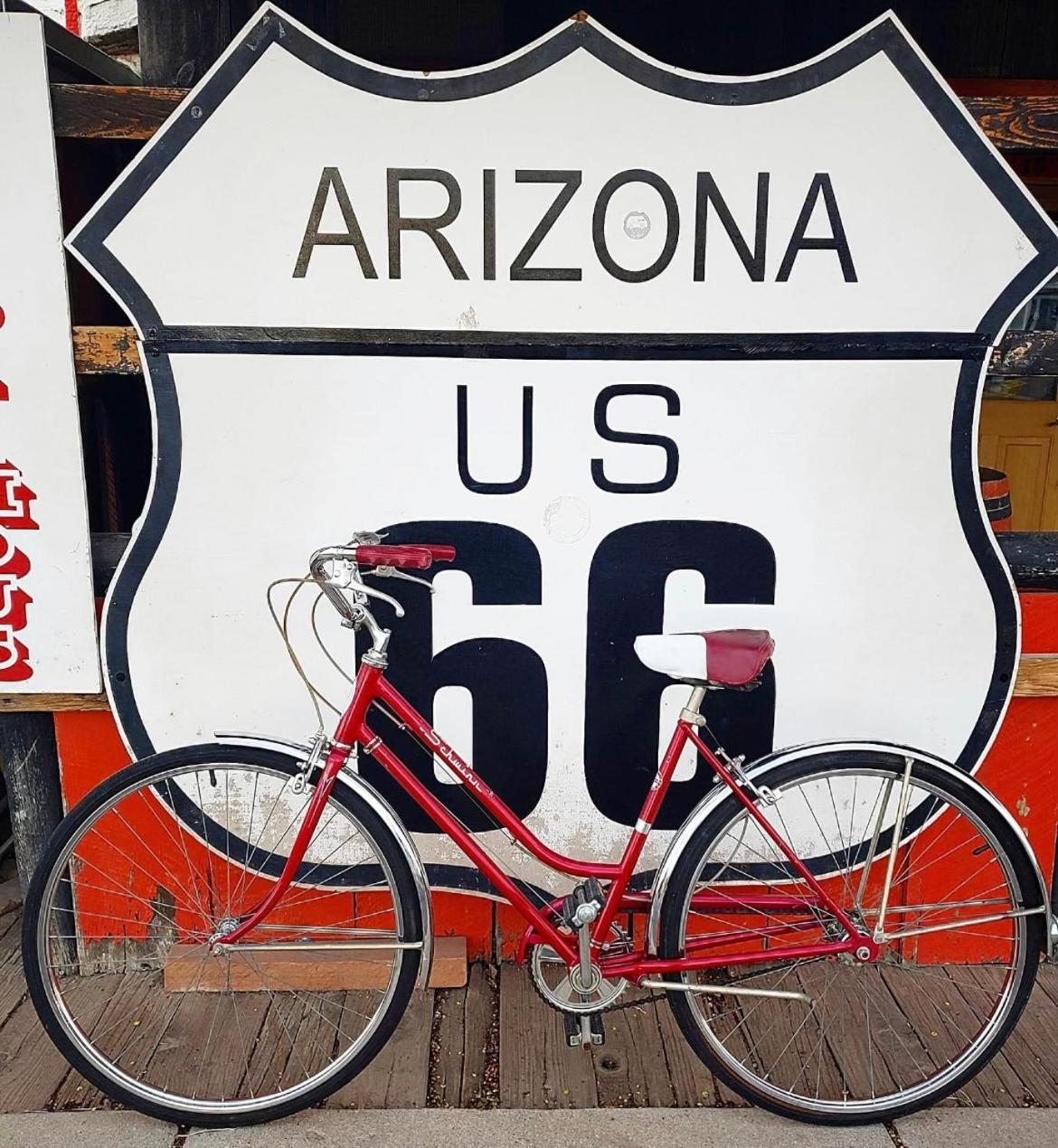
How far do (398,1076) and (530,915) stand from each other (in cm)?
56

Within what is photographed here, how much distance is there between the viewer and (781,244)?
2.26 m

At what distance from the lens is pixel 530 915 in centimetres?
214

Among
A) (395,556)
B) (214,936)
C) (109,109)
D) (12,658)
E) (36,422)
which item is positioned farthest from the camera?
(12,658)

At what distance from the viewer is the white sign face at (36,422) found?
7.14 feet

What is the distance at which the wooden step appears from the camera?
2.53m

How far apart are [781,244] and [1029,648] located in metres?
1.26

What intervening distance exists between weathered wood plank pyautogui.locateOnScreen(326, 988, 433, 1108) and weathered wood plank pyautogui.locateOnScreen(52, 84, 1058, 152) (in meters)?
2.33

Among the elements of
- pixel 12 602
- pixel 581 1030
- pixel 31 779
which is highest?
pixel 12 602

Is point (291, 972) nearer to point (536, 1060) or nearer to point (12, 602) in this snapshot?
point (536, 1060)

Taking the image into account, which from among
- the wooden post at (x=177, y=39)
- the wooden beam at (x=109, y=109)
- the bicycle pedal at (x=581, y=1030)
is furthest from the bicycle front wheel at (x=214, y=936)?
the wooden post at (x=177, y=39)

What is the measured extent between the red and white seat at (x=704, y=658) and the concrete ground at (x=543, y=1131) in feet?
3.38

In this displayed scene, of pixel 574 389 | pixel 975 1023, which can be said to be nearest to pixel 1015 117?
pixel 574 389

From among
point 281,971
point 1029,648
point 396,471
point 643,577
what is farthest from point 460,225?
point 281,971

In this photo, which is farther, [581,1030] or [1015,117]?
[1015,117]
